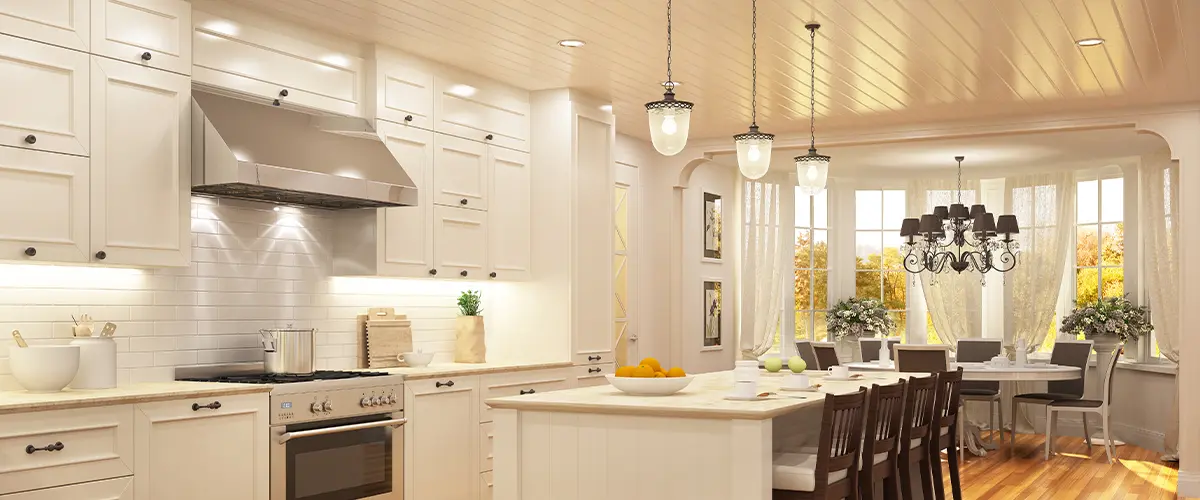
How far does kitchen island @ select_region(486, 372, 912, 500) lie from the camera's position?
137 inches

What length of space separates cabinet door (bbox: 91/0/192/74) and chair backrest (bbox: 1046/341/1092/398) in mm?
7603

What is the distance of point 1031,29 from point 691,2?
1710mm

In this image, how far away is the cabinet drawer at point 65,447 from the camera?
3641 mm

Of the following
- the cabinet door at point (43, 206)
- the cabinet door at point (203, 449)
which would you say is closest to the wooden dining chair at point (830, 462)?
the cabinet door at point (203, 449)

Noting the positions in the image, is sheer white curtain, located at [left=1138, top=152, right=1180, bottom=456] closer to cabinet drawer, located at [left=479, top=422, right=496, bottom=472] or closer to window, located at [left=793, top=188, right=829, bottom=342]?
window, located at [left=793, top=188, right=829, bottom=342]

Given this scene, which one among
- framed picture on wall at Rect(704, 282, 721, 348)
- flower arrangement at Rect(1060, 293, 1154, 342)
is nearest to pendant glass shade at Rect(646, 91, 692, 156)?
framed picture on wall at Rect(704, 282, 721, 348)

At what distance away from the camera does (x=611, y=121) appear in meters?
7.30

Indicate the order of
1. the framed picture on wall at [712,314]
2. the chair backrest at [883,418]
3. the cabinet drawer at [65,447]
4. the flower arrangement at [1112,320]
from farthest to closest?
the framed picture on wall at [712,314]
the flower arrangement at [1112,320]
the chair backrest at [883,418]
the cabinet drawer at [65,447]

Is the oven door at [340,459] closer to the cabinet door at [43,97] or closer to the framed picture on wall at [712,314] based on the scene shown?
the cabinet door at [43,97]

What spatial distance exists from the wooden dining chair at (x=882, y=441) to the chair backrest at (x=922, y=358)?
3839 mm

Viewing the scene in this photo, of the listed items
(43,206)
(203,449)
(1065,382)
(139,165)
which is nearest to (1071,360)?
(1065,382)

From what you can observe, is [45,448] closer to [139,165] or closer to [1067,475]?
[139,165]

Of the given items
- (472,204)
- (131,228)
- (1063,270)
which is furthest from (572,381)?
(1063,270)

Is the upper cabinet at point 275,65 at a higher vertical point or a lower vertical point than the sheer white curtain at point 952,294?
higher
